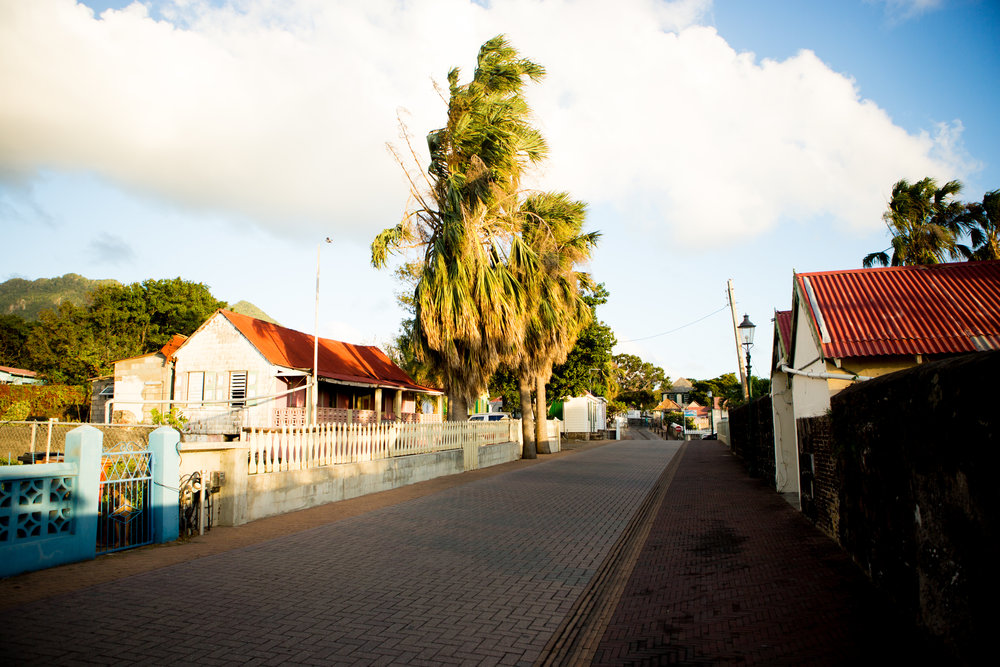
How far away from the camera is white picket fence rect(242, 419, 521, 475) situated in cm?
1048

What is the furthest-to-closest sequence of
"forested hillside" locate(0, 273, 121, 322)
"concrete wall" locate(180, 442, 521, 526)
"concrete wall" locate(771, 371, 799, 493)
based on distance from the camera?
1. "forested hillside" locate(0, 273, 121, 322)
2. "concrete wall" locate(771, 371, 799, 493)
3. "concrete wall" locate(180, 442, 521, 526)

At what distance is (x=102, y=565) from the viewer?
7109mm

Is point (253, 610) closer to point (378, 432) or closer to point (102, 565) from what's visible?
point (102, 565)

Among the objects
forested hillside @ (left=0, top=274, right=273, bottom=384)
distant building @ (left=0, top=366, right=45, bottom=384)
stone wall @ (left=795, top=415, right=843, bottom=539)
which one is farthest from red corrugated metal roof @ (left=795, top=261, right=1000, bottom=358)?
distant building @ (left=0, top=366, right=45, bottom=384)

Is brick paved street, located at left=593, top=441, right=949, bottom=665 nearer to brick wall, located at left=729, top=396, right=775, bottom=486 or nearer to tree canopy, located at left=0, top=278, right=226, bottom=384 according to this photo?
brick wall, located at left=729, top=396, right=775, bottom=486

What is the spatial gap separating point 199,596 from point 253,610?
775mm

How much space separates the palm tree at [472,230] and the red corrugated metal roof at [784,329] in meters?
7.84

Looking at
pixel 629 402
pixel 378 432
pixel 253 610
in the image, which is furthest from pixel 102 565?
pixel 629 402

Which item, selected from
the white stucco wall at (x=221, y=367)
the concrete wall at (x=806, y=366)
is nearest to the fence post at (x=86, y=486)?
the concrete wall at (x=806, y=366)

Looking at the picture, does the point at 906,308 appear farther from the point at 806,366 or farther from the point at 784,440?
the point at 784,440

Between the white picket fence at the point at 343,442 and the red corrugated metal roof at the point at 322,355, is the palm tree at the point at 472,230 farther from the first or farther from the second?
the red corrugated metal roof at the point at 322,355

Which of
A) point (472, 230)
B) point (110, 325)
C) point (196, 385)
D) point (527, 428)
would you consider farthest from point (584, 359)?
point (110, 325)

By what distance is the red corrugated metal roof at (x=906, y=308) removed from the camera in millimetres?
10234

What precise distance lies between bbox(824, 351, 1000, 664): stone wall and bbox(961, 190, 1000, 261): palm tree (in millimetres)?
22031
